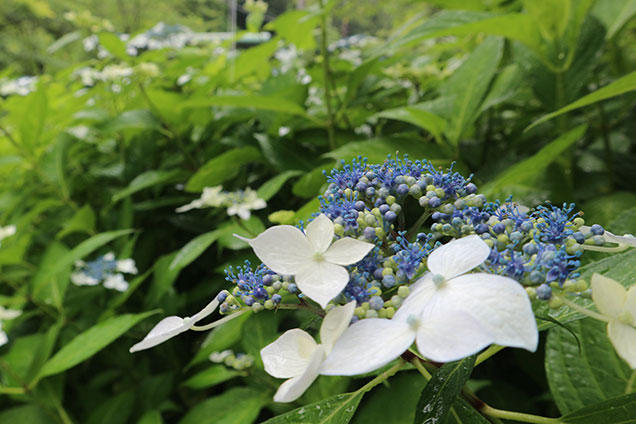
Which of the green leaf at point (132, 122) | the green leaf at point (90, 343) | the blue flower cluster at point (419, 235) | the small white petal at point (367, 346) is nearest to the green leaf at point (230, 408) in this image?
the green leaf at point (90, 343)

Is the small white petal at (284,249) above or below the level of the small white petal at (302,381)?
above

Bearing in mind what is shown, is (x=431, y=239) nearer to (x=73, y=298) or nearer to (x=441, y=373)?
(x=441, y=373)

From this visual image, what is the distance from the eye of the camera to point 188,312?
54.8 inches

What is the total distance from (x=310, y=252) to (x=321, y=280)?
→ 0.03 m

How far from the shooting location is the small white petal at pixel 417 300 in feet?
1.20

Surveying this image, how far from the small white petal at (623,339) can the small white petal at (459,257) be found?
0.38ft

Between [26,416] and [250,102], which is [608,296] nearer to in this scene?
[250,102]

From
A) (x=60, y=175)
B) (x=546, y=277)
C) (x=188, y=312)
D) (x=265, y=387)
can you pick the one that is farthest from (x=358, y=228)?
(x=60, y=175)

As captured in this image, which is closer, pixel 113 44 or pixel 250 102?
pixel 250 102

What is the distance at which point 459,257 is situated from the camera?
0.38m

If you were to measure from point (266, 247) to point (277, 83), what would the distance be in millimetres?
1199

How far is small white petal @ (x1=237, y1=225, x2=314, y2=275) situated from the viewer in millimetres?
424

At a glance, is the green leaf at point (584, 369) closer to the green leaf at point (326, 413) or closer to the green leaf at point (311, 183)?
the green leaf at point (326, 413)

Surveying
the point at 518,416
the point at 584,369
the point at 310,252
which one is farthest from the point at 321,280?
the point at 584,369
